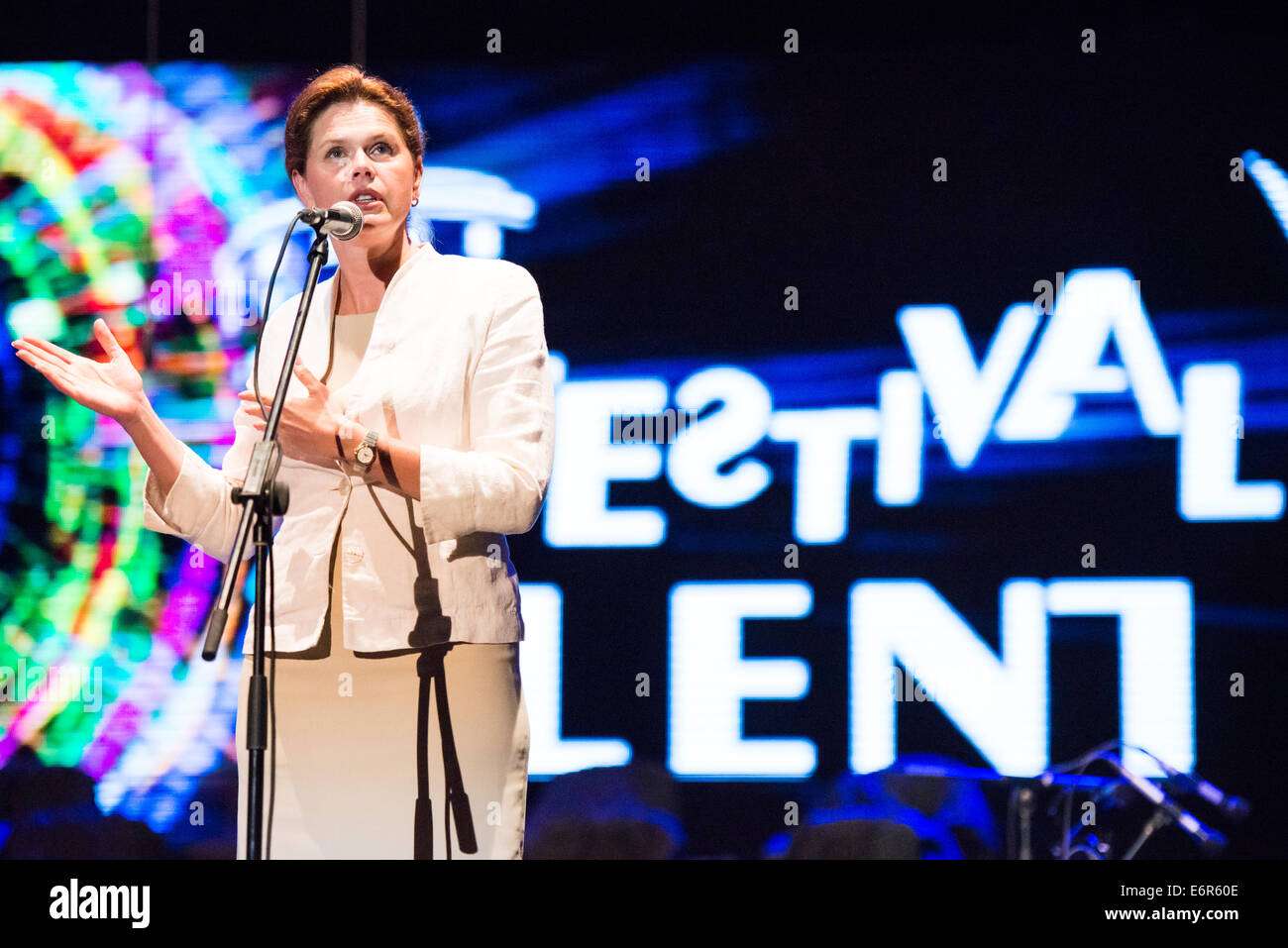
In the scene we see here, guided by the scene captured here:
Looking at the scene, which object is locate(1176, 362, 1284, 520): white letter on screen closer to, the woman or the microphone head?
the woman

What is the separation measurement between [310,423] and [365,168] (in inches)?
23.4

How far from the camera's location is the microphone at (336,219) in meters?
2.31

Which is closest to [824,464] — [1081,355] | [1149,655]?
[1081,355]

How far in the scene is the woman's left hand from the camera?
233 cm

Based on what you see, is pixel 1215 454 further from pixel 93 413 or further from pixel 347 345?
pixel 93 413

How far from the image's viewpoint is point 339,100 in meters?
2.73

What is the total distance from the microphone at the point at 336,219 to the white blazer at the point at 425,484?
0.25 m

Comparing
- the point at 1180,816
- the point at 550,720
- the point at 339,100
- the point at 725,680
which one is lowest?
the point at 1180,816

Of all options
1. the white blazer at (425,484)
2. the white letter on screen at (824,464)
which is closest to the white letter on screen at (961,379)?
the white letter on screen at (824,464)

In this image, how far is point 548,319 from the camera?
3.97 m

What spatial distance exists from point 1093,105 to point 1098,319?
610 mm

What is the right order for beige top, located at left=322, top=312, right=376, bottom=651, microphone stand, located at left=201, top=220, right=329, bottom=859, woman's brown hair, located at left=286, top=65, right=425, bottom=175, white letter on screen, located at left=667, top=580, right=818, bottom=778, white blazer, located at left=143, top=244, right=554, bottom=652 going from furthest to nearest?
1. white letter on screen, located at left=667, top=580, right=818, bottom=778
2. woman's brown hair, located at left=286, top=65, right=425, bottom=175
3. beige top, located at left=322, top=312, right=376, bottom=651
4. white blazer, located at left=143, top=244, right=554, bottom=652
5. microphone stand, located at left=201, top=220, right=329, bottom=859

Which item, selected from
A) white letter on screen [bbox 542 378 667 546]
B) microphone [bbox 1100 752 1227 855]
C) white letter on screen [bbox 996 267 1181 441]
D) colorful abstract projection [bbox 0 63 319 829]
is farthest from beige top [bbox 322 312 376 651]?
microphone [bbox 1100 752 1227 855]

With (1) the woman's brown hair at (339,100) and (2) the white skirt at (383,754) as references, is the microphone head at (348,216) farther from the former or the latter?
(2) the white skirt at (383,754)
